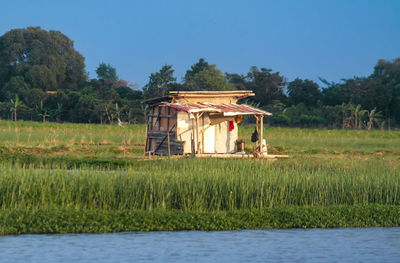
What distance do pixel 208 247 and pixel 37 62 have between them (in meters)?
53.3

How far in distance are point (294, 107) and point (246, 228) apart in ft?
141

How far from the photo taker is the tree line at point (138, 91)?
163 feet

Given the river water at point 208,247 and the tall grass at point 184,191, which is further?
the tall grass at point 184,191

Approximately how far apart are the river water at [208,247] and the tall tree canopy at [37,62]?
47619 mm

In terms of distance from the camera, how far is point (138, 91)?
5388cm

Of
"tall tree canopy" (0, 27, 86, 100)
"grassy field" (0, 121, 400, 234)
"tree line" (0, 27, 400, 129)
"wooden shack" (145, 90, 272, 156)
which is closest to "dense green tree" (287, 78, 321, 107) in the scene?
"tree line" (0, 27, 400, 129)

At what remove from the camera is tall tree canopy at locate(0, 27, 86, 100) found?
56.9m

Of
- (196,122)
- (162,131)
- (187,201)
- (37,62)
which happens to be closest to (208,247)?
(187,201)

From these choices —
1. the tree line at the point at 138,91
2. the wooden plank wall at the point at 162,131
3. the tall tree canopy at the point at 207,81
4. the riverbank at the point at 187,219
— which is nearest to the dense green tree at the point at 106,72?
the tree line at the point at 138,91

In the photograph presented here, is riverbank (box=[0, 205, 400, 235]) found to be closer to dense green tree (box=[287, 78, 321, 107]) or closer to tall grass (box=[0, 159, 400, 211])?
tall grass (box=[0, 159, 400, 211])

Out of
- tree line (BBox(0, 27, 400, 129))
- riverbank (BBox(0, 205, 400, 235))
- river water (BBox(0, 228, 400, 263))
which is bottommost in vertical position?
river water (BBox(0, 228, 400, 263))

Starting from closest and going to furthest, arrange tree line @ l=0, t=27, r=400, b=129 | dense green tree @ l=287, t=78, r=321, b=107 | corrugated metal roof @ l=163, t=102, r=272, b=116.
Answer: corrugated metal roof @ l=163, t=102, r=272, b=116, tree line @ l=0, t=27, r=400, b=129, dense green tree @ l=287, t=78, r=321, b=107

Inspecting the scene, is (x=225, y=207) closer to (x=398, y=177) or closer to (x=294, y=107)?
(x=398, y=177)

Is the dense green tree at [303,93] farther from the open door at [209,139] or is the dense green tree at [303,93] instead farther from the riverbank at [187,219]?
the riverbank at [187,219]
